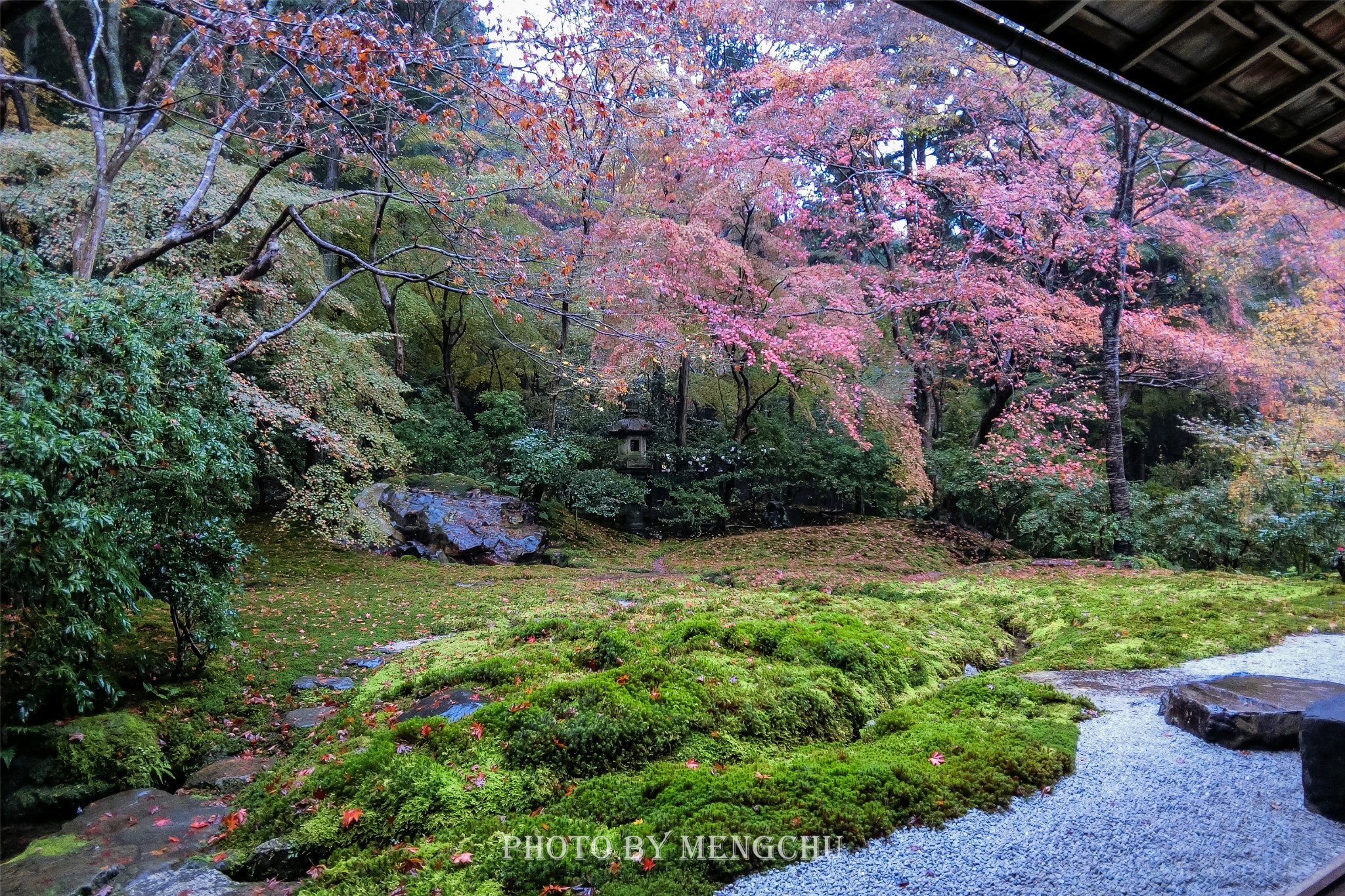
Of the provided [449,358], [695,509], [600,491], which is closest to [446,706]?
[600,491]

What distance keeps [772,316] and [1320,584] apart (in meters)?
7.76

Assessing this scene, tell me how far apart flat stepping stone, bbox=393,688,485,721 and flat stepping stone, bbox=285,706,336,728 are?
91 cm

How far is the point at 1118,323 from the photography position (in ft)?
34.6

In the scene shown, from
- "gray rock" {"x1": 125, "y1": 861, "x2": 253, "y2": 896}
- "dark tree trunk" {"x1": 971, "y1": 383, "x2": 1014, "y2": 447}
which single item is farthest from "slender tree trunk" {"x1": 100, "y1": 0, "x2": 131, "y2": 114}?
"dark tree trunk" {"x1": 971, "y1": 383, "x2": 1014, "y2": 447}

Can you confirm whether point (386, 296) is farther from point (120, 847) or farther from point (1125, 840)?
point (1125, 840)

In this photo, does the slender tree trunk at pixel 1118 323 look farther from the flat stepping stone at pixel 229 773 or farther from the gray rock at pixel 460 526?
the flat stepping stone at pixel 229 773

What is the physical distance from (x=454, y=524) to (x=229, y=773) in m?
7.39

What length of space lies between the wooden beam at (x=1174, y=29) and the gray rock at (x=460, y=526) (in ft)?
33.2

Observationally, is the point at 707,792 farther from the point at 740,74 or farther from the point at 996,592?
the point at 740,74

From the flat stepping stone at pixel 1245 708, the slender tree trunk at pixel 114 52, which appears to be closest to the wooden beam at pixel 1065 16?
the flat stepping stone at pixel 1245 708

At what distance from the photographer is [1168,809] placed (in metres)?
2.78

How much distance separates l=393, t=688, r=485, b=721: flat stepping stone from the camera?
345cm

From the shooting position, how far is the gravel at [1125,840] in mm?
2312

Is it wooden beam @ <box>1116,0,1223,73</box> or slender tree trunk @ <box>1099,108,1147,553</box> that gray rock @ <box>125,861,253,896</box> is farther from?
slender tree trunk @ <box>1099,108,1147,553</box>
